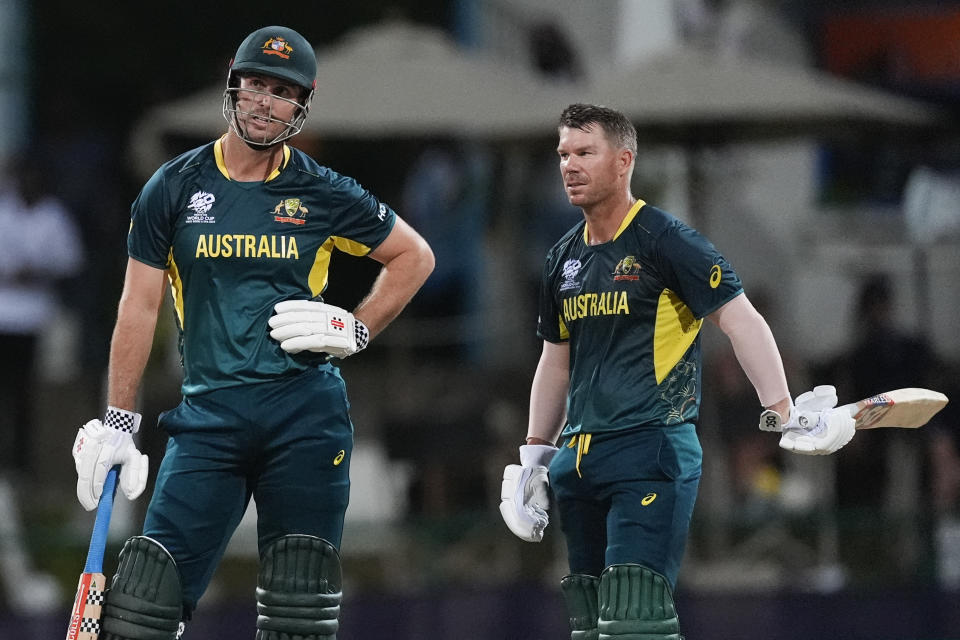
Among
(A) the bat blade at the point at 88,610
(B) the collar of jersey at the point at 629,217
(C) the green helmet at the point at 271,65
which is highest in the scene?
(C) the green helmet at the point at 271,65

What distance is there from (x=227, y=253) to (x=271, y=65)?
627mm

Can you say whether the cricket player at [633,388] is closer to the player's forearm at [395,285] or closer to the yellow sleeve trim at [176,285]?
the player's forearm at [395,285]

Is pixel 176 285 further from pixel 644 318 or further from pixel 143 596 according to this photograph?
pixel 644 318

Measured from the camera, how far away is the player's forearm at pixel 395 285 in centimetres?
597

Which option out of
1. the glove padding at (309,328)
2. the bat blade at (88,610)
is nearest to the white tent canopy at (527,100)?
the glove padding at (309,328)

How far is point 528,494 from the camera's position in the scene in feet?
20.3

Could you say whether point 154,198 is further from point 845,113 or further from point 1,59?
point 1,59

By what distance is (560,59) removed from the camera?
13031 mm

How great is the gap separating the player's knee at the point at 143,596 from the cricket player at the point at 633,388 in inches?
53.2

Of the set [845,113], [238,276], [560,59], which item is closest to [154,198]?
[238,276]

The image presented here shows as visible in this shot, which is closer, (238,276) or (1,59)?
(238,276)

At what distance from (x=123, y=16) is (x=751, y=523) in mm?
7303

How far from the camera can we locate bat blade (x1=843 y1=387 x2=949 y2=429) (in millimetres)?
5883

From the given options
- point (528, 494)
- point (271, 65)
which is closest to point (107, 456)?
point (271, 65)
